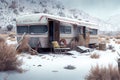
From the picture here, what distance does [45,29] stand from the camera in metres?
16.9

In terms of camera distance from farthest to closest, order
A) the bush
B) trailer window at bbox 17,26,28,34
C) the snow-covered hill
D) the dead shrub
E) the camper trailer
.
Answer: the snow-covered hill, trailer window at bbox 17,26,28,34, the camper trailer, the dead shrub, the bush

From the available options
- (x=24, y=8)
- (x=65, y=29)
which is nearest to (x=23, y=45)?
(x=65, y=29)

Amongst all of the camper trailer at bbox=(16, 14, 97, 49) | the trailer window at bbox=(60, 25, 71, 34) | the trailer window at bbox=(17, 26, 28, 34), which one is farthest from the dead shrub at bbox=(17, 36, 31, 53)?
the trailer window at bbox=(60, 25, 71, 34)

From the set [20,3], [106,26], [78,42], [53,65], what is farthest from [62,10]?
[53,65]

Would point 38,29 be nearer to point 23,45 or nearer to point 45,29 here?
point 45,29

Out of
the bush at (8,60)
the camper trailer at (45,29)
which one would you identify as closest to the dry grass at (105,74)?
the bush at (8,60)

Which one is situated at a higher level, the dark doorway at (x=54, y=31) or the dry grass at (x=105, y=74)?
the dark doorway at (x=54, y=31)

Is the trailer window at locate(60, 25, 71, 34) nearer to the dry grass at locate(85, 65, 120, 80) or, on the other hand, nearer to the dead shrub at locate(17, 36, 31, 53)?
the dead shrub at locate(17, 36, 31, 53)

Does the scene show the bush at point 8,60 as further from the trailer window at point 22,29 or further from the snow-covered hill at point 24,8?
the snow-covered hill at point 24,8

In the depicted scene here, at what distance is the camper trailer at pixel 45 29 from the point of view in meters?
16.9

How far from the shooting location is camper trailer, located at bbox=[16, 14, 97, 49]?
664 inches

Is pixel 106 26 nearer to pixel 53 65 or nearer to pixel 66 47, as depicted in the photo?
pixel 66 47

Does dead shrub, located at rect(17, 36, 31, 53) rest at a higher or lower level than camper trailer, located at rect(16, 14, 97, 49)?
lower

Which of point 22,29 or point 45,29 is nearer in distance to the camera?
point 45,29
